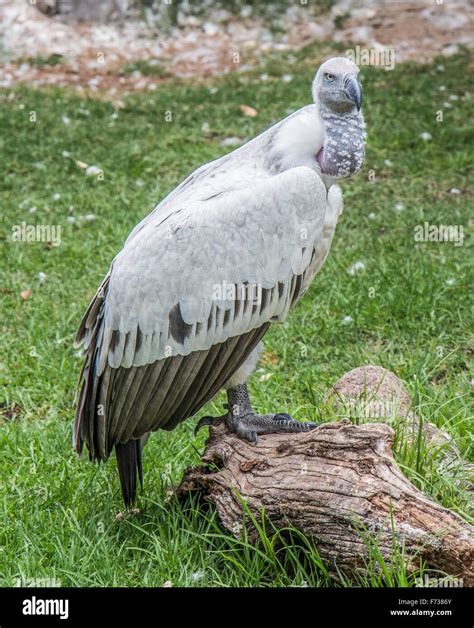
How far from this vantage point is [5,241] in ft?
23.9

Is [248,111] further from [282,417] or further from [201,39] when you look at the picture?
[282,417]

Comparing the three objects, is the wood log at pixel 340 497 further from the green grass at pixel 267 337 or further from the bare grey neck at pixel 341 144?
the bare grey neck at pixel 341 144

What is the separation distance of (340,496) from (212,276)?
38.1 inches

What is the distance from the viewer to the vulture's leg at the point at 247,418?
Answer: 12.6 feet

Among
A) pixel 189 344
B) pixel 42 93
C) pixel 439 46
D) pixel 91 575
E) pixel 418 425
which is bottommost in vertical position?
pixel 91 575

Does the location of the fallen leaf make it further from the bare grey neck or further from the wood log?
the wood log

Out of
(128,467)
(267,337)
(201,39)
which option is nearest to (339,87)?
(128,467)

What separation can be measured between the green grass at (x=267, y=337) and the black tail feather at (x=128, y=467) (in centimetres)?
13

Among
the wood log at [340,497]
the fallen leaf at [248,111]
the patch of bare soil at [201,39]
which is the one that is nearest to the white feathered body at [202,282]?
the wood log at [340,497]

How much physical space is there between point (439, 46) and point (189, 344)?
897 cm

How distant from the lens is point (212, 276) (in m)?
3.55

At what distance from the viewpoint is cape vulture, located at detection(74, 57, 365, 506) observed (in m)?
3.51
